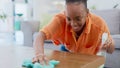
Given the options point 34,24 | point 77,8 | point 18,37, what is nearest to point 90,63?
point 77,8

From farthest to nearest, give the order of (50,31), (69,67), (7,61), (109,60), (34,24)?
(34,24) → (109,60) → (50,31) → (7,61) → (69,67)

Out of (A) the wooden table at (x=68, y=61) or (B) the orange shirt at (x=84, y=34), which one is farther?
(B) the orange shirt at (x=84, y=34)

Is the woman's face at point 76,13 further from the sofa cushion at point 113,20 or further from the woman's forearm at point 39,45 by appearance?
the sofa cushion at point 113,20

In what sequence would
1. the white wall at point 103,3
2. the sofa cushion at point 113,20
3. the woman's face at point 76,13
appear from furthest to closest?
the white wall at point 103,3, the sofa cushion at point 113,20, the woman's face at point 76,13

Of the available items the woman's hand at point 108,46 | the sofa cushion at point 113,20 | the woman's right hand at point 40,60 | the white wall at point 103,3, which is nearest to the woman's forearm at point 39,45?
the woman's right hand at point 40,60

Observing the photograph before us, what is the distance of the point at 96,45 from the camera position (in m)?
0.94

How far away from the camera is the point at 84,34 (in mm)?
935

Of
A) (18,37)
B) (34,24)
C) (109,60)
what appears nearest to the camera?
(109,60)

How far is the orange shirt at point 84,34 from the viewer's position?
93 cm

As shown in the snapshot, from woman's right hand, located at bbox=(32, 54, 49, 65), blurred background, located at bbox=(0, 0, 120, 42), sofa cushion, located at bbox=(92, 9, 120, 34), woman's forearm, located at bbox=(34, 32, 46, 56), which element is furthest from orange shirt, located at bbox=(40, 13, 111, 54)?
blurred background, located at bbox=(0, 0, 120, 42)

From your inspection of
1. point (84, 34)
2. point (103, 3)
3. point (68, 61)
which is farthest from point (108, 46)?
point (103, 3)

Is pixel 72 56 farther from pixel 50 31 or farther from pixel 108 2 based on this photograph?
pixel 108 2

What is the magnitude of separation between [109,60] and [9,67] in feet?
4.71

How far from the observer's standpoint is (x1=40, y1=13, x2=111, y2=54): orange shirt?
929mm
